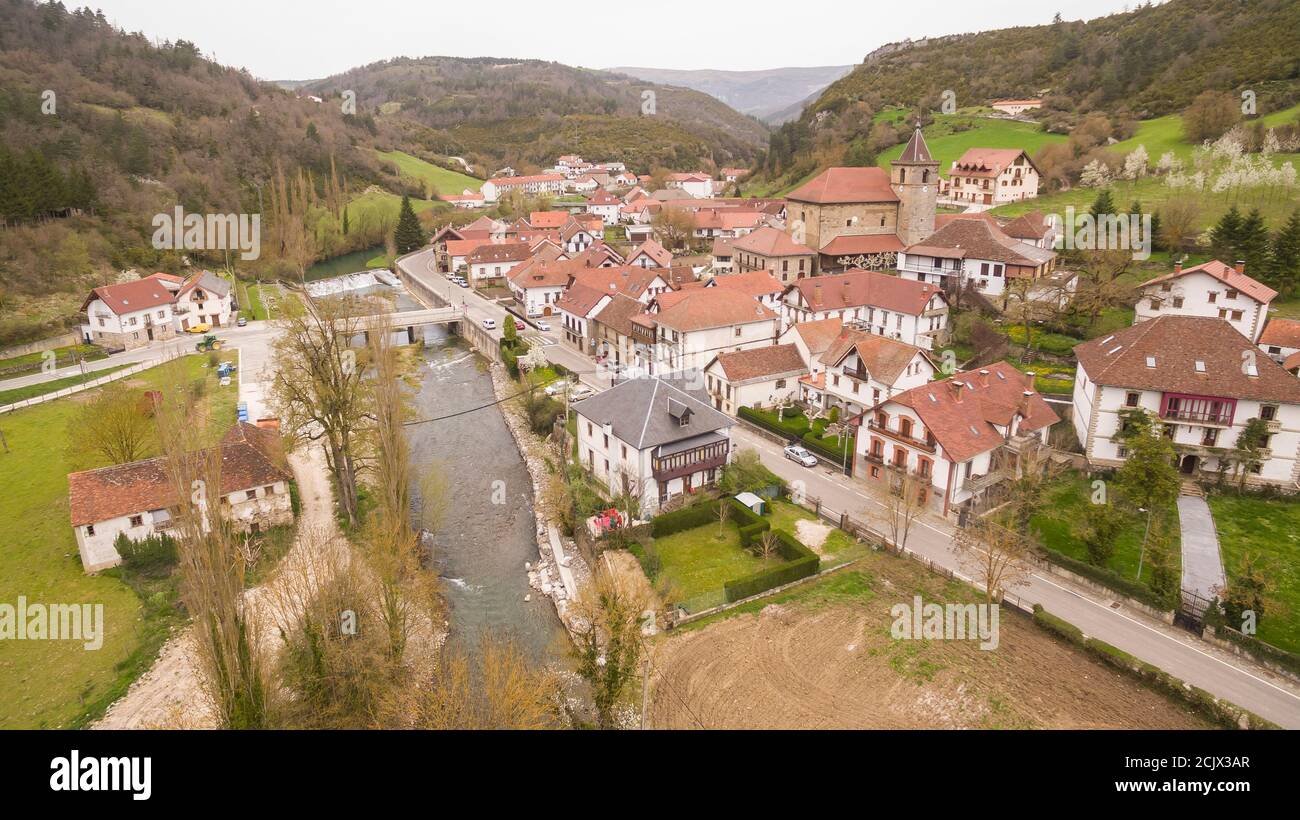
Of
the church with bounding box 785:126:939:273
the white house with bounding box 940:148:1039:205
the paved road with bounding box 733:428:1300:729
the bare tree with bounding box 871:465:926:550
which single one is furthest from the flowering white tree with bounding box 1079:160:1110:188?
the paved road with bounding box 733:428:1300:729

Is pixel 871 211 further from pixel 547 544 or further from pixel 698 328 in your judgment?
pixel 547 544

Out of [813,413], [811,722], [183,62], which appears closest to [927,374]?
[813,413]

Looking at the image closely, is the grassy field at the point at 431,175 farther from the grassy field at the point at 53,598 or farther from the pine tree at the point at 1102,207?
the pine tree at the point at 1102,207

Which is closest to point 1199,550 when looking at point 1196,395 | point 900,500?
point 1196,395

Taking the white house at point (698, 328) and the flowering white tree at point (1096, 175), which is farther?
the flowering white tree at point (1096, 175)

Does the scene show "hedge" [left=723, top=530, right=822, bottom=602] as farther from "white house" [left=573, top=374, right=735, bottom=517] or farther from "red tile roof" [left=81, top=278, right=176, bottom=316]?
"red tile roof" [left=81, top=278, right=176, bottom=316]

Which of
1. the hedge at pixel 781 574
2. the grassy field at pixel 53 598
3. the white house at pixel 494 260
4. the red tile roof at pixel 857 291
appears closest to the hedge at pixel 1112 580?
the hedge at pixel 781 574
